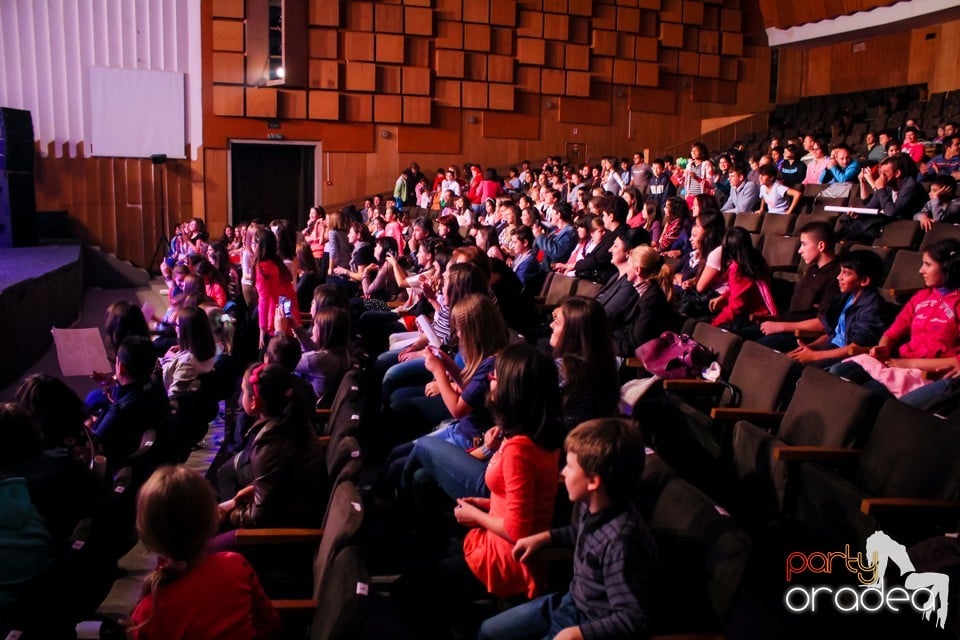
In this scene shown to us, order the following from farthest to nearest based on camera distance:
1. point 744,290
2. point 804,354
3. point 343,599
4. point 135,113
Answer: point 135,113, point 744,290, point 804,354, point 343,599

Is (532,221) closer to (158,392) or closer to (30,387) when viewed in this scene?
(158,392)

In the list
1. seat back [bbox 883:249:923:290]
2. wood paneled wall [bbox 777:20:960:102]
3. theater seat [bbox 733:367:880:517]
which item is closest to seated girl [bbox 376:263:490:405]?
theater seat [bbox 733:367:880:517]

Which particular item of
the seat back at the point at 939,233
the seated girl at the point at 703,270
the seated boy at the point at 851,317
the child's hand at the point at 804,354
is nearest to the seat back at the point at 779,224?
the seat back at the point at 939,233

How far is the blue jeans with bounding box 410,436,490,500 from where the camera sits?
95.8 inches

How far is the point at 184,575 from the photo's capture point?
5.43 ft

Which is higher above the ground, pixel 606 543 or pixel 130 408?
pixel 606 543

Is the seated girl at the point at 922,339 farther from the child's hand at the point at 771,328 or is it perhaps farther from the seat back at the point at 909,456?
the seat back at the point at 909,456

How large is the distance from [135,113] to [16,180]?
2487 mm

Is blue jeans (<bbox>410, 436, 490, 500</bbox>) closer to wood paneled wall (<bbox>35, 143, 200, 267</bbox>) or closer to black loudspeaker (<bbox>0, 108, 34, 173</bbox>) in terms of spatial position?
black loudspeaker (<bbox>0, 108, 34, 173</bbox>)

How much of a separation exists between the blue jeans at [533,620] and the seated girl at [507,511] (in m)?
0.14

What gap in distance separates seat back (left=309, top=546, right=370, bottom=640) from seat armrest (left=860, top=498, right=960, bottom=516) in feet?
4.61

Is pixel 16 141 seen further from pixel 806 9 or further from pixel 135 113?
pixel 806 9

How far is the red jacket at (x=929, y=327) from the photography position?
336 cm

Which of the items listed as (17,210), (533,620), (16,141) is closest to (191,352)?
(533,620)
